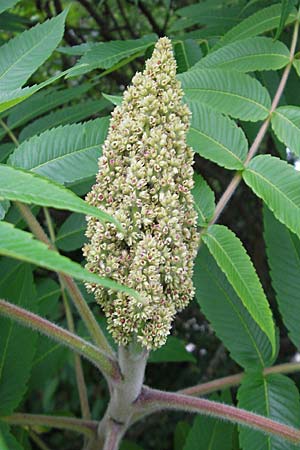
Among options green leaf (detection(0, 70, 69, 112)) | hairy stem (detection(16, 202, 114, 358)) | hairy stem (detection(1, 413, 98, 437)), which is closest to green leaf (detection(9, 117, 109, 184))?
hairy stem (detection(16, 202, 114, 358))

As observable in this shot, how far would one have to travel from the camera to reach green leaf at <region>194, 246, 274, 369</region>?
6.30 ft

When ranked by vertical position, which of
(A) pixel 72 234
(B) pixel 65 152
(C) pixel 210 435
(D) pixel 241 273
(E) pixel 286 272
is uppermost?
(B) pixel 65 152

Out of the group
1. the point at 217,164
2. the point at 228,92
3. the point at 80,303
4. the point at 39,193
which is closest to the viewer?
the point at 39,193

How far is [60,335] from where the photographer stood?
1484mm

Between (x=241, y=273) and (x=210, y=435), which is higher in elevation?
(x=241, y=273)

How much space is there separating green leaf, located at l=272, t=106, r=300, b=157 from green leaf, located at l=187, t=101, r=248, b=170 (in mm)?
98

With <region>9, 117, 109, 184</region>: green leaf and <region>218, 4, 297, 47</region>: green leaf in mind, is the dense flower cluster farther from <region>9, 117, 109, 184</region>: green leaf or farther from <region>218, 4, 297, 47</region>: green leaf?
<region>218, 4, 297, 47</region>: green leaf

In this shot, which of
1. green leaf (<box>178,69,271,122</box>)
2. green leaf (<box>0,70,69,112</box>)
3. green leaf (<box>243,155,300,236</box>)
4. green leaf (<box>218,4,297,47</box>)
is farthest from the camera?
green leaf (<box>218,4,297,47</box>)

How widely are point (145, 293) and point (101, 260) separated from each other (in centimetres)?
12

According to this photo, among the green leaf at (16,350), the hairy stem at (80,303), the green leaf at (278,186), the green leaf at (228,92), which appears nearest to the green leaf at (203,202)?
the green leaf at (278,186)

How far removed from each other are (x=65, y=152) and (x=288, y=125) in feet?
1.89

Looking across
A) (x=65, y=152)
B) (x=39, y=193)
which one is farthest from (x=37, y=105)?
(x=39, y=193)

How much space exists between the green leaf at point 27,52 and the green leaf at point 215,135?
406mm

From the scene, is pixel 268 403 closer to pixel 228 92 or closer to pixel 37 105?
pixel 228 92
